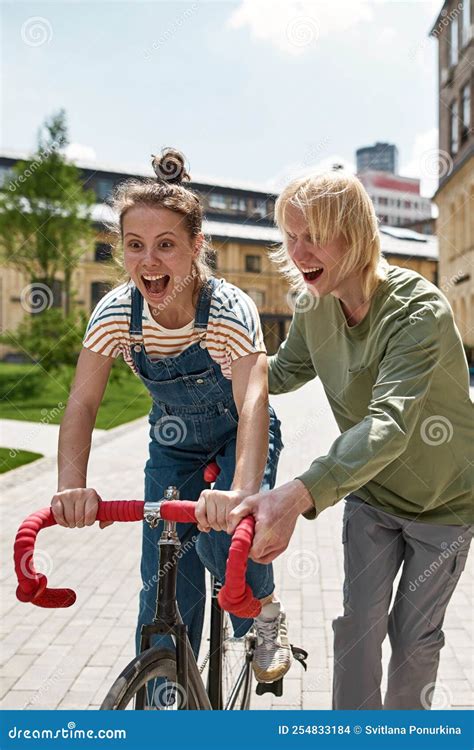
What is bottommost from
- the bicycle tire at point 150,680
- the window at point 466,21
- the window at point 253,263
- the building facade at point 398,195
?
the bicycle tire at point 150,680

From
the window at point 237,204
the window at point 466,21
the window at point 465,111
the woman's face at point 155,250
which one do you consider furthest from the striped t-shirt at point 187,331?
the window at point 237,204

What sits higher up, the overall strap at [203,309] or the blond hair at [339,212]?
the blond hair at [339,212]

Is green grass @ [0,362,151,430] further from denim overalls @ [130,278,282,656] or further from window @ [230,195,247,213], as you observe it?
window @ [230,195,247,213]

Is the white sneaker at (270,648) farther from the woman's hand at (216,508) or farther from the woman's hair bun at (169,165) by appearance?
the woman's hair bun at (169,165)

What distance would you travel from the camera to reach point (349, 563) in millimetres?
2508

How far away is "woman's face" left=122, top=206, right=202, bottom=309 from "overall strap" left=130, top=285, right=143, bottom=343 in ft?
0.45

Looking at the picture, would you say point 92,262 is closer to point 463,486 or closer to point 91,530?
point 91,530

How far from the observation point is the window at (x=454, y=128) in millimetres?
37156

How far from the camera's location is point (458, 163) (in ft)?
113

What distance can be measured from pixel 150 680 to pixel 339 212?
1.18 metres

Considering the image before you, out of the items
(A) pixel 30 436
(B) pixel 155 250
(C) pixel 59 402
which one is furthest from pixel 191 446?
(C) pixel 59 402

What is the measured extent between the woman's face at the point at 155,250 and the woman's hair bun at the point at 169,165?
0.16 m

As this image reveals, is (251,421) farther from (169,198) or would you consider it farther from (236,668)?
(236,668)

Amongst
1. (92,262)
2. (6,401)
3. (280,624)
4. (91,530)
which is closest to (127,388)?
(6,401)
